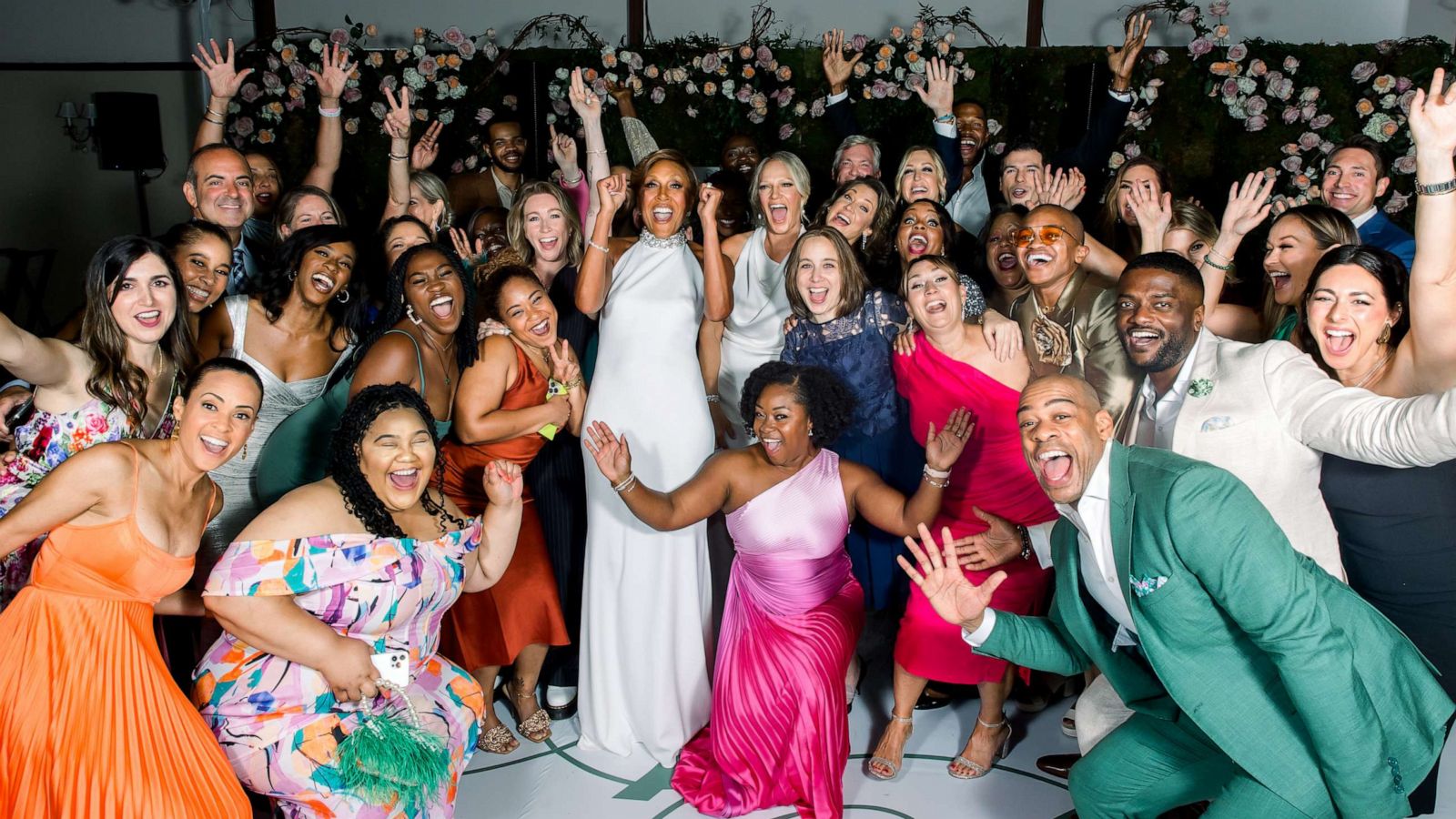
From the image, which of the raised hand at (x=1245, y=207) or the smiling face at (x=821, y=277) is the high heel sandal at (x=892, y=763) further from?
the raised hand at (x=1245, y=207)

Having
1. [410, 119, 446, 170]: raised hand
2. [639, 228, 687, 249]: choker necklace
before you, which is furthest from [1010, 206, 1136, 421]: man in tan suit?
[410, 119, 446, 170]: raised hand

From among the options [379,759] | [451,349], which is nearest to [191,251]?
[451,349]

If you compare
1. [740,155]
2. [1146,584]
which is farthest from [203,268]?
[1146,584]

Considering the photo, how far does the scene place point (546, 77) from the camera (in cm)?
608

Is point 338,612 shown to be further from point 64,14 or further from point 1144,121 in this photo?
point 64,14

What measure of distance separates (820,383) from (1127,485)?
3.44 ft

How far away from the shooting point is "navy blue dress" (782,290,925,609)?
11.2 ft

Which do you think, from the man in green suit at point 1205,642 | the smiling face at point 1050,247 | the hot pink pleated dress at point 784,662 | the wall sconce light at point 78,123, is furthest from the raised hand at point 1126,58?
the wall sconce light at point 78,123

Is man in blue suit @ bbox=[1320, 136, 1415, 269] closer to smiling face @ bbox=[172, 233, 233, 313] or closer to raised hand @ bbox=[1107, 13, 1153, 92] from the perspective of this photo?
raised hand @ bbox=[1107, 13, 1153, 92]

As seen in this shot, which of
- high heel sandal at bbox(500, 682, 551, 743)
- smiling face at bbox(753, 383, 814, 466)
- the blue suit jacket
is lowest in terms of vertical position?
high heel sandal at bbox(500, 682, 551, 743)

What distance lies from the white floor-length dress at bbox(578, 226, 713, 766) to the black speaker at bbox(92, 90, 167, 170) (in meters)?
4.69

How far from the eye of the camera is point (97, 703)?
2.31m

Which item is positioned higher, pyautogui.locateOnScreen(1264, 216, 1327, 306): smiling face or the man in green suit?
pyautogui.locateOnScreen(1264, 216, 1327, 306): smiling face

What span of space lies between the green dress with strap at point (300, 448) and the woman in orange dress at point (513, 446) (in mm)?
151
